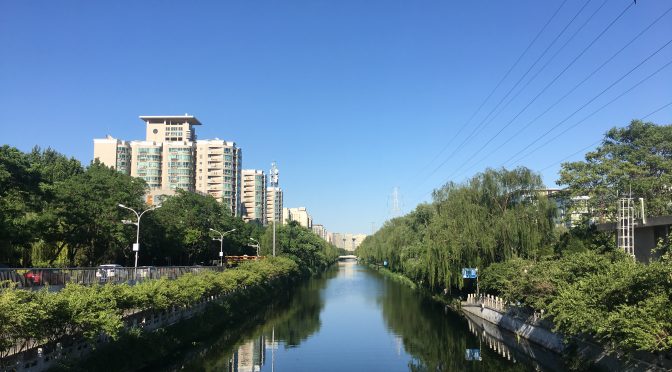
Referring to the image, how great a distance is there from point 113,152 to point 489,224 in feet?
304

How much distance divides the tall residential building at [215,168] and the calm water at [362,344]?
78840 millimetres

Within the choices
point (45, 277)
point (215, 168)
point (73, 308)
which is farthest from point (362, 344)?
point (215, 168)

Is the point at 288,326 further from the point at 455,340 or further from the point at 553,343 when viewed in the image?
the point at 553,343

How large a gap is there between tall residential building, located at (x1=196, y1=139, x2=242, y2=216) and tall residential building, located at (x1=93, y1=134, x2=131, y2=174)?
642 inches

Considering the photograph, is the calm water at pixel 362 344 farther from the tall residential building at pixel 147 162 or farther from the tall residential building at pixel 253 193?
the tall residential building at pixel 253 193

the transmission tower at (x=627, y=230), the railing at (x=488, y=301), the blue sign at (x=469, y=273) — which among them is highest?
the transmission tower at (x=627, y=230)

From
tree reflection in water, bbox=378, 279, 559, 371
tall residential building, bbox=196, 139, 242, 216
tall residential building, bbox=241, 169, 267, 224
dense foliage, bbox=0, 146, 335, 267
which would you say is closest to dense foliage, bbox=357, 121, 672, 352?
tree reflection in water, bbox=378, 279, 559, 371

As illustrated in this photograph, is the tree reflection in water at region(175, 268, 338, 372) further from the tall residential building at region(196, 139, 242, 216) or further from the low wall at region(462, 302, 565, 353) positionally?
the tall residential building at region(196, 139, 242, 216)

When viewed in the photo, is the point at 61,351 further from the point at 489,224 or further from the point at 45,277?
the point at 489,224

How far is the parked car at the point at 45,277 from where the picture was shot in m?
21.1

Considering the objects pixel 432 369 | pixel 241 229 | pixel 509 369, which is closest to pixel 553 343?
pixel 509 369

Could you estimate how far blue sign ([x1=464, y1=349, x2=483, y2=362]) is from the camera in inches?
957

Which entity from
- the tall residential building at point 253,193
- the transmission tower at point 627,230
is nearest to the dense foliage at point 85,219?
the transmission tower at point 627,230

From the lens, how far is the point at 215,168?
120 m
